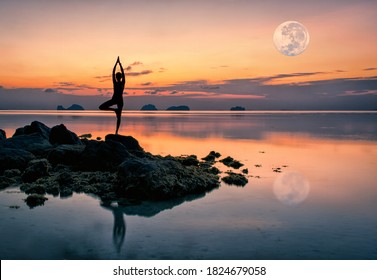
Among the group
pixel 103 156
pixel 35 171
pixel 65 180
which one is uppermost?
pixel 103 156

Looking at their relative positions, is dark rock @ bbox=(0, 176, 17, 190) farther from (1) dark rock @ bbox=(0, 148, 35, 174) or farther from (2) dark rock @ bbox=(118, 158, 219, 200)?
(2) dark rock @ bbox=(118, 158, 219, 200)

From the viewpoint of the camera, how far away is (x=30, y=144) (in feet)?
68.3

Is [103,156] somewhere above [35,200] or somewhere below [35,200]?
above

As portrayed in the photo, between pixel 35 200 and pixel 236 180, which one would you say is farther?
pixel 236 180

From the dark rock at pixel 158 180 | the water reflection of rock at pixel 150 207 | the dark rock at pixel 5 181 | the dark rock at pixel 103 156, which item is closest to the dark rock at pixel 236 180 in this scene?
the dark rock at pixel 158 180

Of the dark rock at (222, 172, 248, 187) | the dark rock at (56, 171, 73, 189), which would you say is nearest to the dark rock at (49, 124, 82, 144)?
the dark rock at (56, 171, 73, 189)

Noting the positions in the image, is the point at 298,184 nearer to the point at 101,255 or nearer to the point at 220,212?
the point at 220,212

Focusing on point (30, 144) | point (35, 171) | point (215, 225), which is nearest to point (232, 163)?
point (35, 171)

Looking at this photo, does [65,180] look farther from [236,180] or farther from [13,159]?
[236,180]

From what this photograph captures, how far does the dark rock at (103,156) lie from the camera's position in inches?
647

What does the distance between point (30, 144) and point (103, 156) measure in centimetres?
680

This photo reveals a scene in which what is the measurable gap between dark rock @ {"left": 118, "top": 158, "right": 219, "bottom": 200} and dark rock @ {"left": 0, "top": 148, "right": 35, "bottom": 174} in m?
→ 6.33

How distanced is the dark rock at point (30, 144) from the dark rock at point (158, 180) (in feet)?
29.5
